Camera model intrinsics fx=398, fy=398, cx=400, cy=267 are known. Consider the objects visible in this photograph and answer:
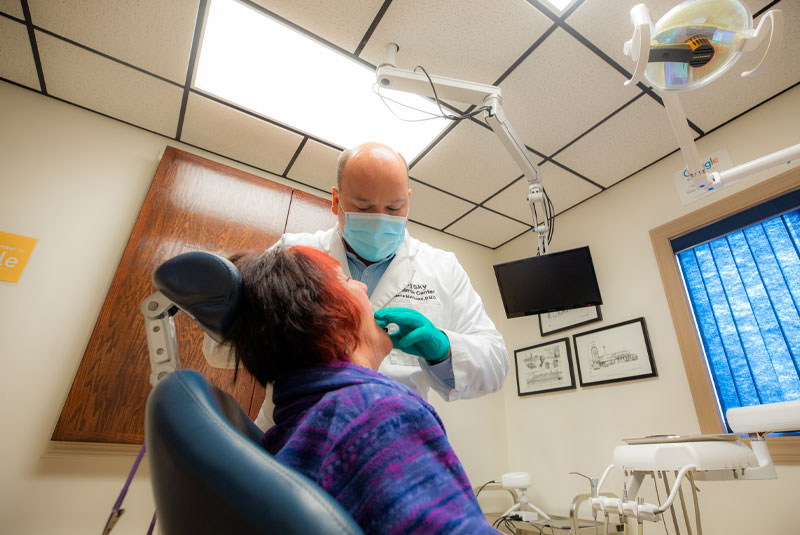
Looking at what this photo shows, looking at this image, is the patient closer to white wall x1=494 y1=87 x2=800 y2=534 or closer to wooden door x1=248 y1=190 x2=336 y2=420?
wooden door x1=248 y1=190 x2=336 y2=420

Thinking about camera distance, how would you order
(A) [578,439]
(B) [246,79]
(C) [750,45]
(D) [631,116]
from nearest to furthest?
(C) [750,45] < (B) [246,79] < (D) [631,116] < (A) [578,439]

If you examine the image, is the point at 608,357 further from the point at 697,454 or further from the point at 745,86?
the point at 745,86

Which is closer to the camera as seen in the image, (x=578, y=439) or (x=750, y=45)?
(x=750, y=45)

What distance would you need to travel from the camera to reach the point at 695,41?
4.02ft

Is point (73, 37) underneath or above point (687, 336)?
above

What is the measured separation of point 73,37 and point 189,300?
86.1 inches

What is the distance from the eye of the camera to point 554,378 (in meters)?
2.93

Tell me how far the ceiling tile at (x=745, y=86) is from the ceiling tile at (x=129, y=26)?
2613mm

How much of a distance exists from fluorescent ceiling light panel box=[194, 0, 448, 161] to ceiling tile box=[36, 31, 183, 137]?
0.29 metres

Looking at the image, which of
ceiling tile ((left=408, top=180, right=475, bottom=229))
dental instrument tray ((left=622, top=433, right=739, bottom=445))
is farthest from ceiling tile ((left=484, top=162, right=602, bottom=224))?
dental instrument tray ((left=622, top=433, right=739, bottom=445))

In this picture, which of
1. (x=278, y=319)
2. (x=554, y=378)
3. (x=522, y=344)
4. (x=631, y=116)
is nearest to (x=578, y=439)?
(x=554, y=378)

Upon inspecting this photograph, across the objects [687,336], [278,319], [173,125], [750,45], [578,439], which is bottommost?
[578,439]

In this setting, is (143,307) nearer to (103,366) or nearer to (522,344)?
(103,366)

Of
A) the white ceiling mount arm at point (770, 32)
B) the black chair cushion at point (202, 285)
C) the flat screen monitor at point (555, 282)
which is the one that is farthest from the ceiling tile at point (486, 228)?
the black chair cushion at point (202, 285)
